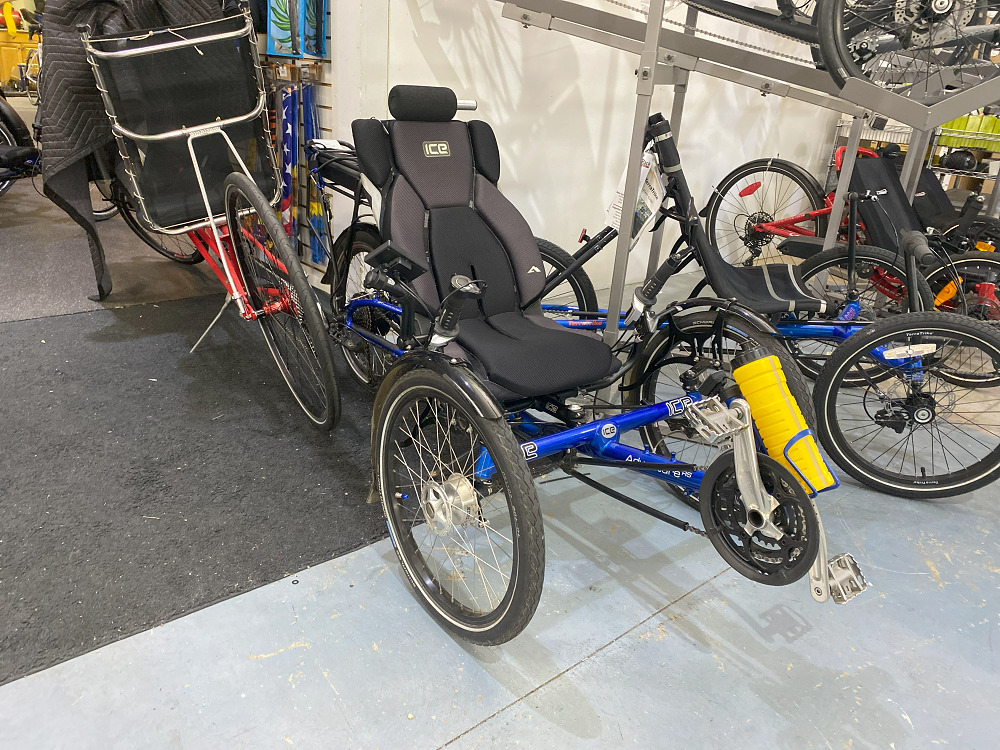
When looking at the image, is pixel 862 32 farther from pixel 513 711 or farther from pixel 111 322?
pixel 111 322

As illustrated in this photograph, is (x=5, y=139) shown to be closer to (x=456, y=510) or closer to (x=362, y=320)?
(x=362, y=320)

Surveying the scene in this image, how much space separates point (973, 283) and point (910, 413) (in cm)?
123

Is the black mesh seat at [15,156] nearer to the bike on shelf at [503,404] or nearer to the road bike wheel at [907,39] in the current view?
the bike on shelf at [503,404]

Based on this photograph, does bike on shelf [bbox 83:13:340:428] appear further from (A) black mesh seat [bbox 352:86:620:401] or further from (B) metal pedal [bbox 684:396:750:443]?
(B) metal pedal [bbox 684:396:750:443]

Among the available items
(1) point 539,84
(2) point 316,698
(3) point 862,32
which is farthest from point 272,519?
(3) point 862,32

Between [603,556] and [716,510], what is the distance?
0.48 m

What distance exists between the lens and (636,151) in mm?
1843

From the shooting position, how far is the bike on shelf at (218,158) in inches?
82.9

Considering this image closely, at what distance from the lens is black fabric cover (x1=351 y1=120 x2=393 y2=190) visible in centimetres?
189

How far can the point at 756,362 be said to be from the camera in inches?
56.6

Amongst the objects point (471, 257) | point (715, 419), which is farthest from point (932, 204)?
point (715, 419)

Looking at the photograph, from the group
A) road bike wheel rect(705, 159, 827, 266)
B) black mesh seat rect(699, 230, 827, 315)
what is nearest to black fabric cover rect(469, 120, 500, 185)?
black mesh seat rect(699, 230, 827, 315)

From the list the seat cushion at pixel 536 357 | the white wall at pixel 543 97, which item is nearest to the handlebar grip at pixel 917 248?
the seat cushion at pixel 536 357

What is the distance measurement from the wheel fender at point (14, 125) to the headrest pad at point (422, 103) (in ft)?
11.8
